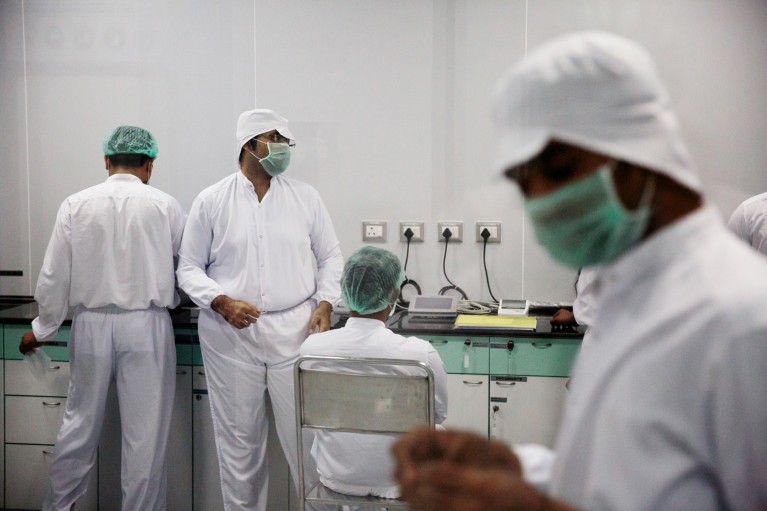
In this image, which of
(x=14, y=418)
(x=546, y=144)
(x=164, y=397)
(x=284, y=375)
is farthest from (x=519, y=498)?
(x=14, y=418)

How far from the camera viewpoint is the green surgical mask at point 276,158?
327 centimetres

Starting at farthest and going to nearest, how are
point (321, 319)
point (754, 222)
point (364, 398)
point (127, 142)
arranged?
1. point (127, 142)
2. point (321, 319)
3. point (754, 222)
4. point (364, 398)

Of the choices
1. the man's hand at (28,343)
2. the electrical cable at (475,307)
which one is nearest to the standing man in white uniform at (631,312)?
the electrical cable at (475,307)

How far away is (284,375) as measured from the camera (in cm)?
325

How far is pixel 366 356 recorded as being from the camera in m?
2.42

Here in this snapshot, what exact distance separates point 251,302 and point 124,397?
2.15ft

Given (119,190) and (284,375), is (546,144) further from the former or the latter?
(119,190)

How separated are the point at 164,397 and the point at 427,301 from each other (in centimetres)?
117

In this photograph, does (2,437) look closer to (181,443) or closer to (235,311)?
(181,443)

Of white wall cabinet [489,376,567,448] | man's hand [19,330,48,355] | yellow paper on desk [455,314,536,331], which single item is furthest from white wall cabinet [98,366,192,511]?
white wall cabinet [489,376,567,448]

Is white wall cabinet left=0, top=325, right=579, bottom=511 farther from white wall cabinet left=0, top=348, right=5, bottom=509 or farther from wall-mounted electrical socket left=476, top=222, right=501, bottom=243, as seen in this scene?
wall-mounted electrical socket left=476, top=222, right=501, bottom=243

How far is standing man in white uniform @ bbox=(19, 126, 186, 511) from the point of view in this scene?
10.8ft

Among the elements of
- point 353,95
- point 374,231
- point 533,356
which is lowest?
point 533,356

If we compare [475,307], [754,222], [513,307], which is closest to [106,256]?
[475,307]
